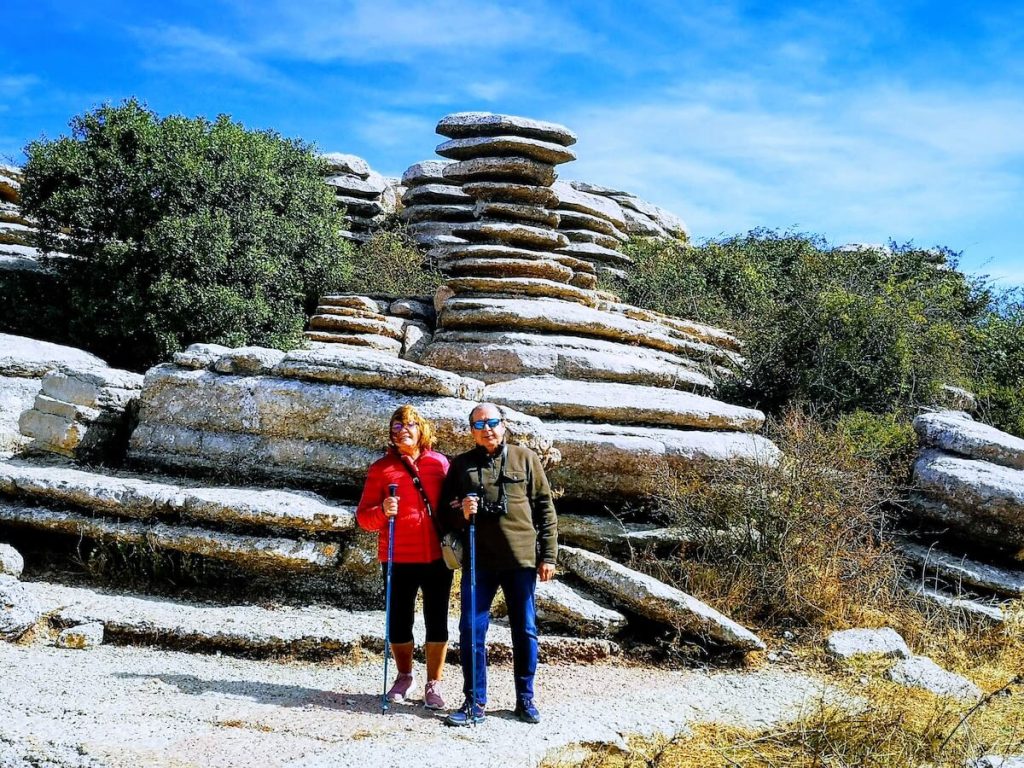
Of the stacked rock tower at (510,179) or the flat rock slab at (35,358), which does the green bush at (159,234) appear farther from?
the stacked rock tower at (510,179)

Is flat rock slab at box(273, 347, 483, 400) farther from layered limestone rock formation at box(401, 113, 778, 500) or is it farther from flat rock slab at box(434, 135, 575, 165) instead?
flat rock slab at box(434, 135, 575, 165)

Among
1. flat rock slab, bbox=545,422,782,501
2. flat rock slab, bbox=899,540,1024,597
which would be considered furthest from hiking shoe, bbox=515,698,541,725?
flat rock slab, bbox=899,540,1024,597

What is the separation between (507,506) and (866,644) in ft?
12.2

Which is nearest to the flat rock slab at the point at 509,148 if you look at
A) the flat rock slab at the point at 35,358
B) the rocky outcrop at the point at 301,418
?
the flat rock slab at the point at 35,358

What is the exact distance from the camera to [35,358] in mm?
11375

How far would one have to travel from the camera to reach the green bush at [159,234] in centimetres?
1299

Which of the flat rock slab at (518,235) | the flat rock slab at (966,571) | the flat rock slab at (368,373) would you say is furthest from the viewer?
the flat rock slab at (518,235)

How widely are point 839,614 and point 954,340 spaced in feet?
25.2

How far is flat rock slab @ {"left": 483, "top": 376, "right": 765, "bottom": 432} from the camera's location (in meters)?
9.91

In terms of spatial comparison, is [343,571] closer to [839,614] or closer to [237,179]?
[839,614]

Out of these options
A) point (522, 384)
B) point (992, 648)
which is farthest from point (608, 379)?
point (992, 648)

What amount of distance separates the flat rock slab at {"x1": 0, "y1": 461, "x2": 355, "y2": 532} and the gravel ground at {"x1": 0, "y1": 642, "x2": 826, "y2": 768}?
130 centimetres

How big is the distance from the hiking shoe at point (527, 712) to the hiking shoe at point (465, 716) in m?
0.26

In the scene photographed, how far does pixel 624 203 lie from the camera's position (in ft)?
92.9
